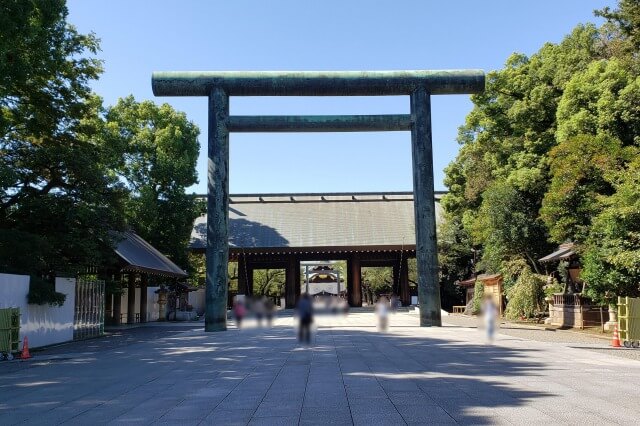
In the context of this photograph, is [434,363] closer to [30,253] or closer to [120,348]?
[120,348]

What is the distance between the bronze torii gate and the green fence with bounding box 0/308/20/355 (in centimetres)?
583

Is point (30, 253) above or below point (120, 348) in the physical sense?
above

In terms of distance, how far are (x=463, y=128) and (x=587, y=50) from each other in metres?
10.7

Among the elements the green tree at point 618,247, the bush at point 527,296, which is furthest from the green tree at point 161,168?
the green tree at point 618,247

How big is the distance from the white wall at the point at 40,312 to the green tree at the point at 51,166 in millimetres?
771

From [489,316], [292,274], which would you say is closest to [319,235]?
[292,274]

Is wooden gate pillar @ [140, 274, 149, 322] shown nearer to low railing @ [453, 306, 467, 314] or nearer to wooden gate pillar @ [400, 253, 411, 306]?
wooden gate pillar @ [400, 253, 411, 306]

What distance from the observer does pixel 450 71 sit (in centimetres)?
1856

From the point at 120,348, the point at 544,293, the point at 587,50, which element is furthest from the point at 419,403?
the point at 587,50

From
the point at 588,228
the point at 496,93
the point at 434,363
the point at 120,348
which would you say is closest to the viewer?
the point at 434,363

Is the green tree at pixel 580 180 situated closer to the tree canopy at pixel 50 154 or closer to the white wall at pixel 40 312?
the tree canopy at pixel 50 154

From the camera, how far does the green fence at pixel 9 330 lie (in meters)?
14.2

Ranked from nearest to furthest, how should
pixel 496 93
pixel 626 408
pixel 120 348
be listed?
pixel 626 408
pixel 120 348
pixel 496 93

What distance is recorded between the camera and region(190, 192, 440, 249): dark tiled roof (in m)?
40.0
